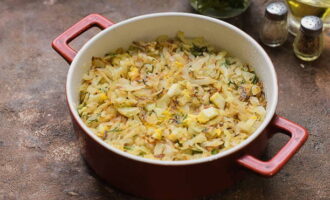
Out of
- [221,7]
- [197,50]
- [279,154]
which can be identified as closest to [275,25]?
[221,7]

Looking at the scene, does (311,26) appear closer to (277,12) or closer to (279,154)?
(277,12)

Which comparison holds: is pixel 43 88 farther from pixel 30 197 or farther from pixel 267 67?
pixel 267 67

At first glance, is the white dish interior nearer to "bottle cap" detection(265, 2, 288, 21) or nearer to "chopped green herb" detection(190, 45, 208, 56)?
"chopped green herb" detection(190, 45, 208, 56)

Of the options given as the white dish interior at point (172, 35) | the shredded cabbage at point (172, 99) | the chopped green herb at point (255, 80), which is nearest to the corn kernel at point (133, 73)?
the shredded cabbage at point (172, 99)

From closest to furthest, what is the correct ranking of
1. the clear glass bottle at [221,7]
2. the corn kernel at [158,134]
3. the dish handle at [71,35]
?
1. the corn kernel at [158,134]
2. the dish handle at [71,35]
3. the clear glass bottle at [221,7]

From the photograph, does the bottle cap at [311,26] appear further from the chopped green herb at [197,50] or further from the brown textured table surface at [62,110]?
the chopped green herb at [197,50]

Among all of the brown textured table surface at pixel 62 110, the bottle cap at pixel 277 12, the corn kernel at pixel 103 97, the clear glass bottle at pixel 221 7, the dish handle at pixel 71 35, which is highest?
the dish handle at pixel 71 35

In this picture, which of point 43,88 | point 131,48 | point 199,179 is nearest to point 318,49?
point 131,48
